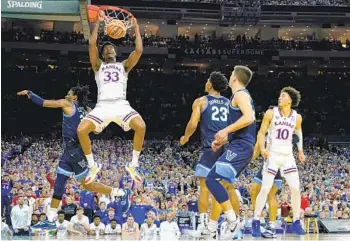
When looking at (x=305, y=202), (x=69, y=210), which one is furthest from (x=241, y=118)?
(x=305, y=202)

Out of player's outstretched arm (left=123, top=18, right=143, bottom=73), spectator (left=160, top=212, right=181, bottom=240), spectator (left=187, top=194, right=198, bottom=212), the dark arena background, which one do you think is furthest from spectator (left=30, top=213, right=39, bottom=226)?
player's outstretched arm (left=123, top=18, right=143, bottom=73)

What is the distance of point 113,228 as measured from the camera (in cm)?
1146

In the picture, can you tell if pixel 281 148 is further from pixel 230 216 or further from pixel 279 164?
pixel 230 216

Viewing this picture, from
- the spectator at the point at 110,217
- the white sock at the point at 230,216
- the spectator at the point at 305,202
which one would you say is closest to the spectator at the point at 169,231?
the spectator at the point at 110,217

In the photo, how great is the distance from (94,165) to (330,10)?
112 ft

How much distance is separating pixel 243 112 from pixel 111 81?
2311 mm

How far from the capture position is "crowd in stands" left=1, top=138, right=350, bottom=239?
11586 millimetres

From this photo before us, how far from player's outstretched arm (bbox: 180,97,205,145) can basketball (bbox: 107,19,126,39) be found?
1.80m

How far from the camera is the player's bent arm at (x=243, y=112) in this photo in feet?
23.8

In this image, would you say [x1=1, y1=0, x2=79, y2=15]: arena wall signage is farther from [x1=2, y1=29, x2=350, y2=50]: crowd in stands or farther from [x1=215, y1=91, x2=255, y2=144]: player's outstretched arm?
[x1=2, y1=29, x2=350, y2=50]: crowd in stands

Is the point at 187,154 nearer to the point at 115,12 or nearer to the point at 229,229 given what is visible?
the point at 115,12

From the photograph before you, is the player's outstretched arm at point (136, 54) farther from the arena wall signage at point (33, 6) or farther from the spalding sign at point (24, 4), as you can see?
the spalding sign at point (24, 4)

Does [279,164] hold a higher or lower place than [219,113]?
lower

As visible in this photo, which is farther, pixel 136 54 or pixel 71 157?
pixel 71 157
